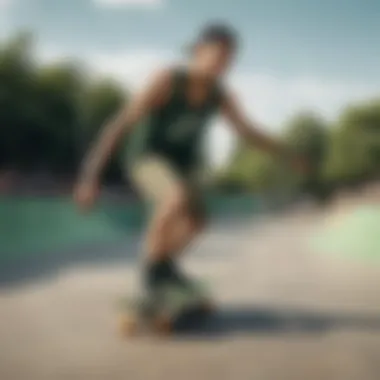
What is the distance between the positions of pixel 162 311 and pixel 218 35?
0.46 metres

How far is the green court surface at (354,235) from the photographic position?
1.15m

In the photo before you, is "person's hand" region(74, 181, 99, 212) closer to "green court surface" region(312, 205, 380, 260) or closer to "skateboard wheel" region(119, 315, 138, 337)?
"skateboard wheel" region(119, 315, 138, 337)

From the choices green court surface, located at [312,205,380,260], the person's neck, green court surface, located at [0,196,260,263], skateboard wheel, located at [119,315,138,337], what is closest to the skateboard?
skateboard wheel, located at [119,315,138,337]

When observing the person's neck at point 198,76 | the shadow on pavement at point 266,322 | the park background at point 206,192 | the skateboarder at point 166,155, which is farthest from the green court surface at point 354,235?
the person's neck at point 198,76

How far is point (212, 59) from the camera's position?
1.14 m

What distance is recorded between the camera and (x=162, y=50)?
1.14 meters

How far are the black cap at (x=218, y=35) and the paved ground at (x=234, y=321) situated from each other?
0.99 feet

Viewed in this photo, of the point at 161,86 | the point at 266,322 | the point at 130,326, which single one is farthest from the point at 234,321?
the point at 161,86

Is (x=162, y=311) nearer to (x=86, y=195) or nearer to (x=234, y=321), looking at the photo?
(x=234, y=321)

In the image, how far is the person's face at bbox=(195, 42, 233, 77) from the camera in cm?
113

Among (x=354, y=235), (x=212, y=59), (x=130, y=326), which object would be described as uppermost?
(x=212, y=59)

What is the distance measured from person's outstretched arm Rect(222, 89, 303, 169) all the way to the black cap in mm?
90

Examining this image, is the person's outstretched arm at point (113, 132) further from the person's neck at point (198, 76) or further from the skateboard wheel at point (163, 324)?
the skateboard wheel at point (163, 324)

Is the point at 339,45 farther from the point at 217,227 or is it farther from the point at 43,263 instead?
the point at 43,263
